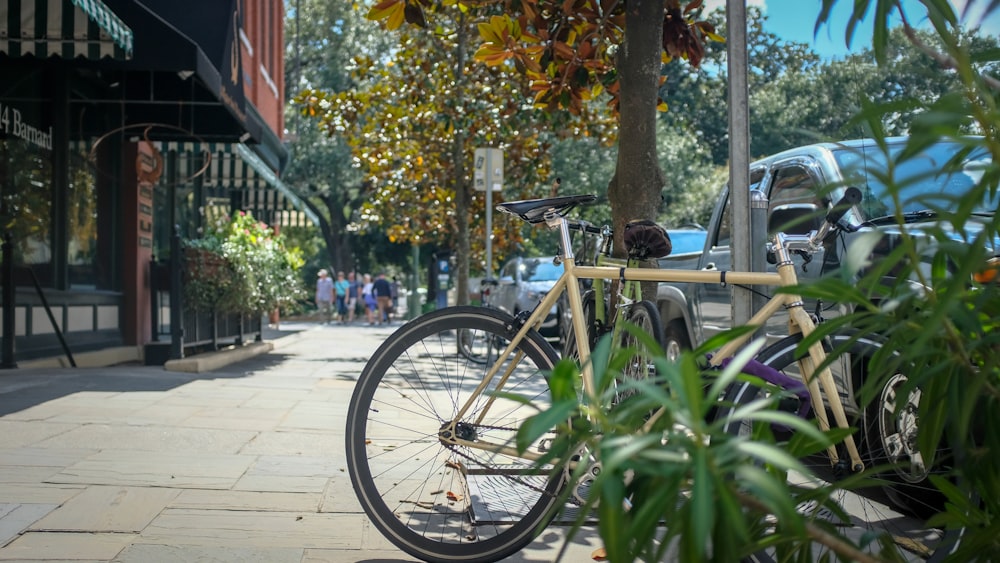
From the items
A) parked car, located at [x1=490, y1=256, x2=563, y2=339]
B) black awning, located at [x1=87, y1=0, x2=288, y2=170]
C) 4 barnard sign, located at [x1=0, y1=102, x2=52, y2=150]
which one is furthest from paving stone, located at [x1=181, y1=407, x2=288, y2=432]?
parked car, located at [x1=490, y1=256, x2=563, y2=339]

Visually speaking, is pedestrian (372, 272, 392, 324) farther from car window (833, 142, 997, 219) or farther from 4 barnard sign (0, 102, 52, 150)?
car window (833, 142, 997, 219)

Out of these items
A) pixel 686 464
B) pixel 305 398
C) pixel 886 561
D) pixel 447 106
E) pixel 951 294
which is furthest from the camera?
pixel 447 106

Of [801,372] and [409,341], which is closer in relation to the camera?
[801,372]

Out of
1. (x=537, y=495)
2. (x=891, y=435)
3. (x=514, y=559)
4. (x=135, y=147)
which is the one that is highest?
(x=135, y=147)

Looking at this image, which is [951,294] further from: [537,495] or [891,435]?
[537,495]

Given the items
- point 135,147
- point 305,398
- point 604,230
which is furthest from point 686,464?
point 135,147

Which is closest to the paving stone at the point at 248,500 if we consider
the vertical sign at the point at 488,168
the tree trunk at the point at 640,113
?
the tree trunk at the point at 640,113

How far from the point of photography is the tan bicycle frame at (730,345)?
316cm

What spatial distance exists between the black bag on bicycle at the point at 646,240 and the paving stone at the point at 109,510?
2.18m

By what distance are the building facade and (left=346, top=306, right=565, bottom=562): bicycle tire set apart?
544cm

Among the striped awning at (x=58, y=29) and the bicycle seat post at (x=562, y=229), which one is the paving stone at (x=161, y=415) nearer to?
the striped awning at (x=58, y=29)

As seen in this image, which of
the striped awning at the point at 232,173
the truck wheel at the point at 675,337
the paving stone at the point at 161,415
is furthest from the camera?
the striped awning at the point at 232,173

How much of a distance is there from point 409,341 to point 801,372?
1.29 meters

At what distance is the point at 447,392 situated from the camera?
3.91 metres
